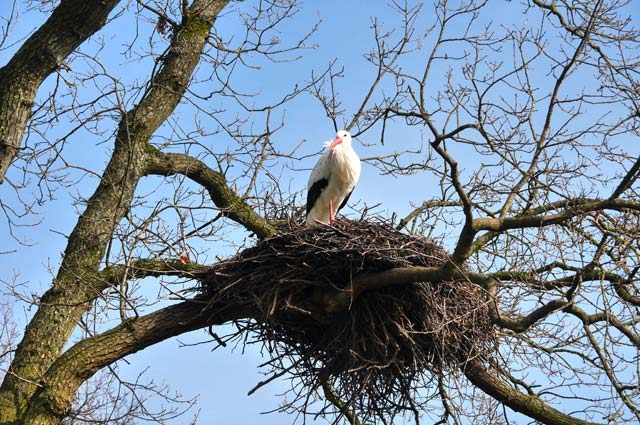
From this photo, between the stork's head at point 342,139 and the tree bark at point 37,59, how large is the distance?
283cm

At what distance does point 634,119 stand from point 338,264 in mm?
2477

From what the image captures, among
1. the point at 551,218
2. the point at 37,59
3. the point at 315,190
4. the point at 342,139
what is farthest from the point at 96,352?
the point at 342,139

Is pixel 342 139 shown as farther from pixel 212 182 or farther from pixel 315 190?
pixel 212 182

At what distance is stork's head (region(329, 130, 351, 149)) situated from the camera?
809cm

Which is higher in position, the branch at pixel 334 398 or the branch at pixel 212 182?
the branch at pixel 212 182

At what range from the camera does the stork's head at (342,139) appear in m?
8.09

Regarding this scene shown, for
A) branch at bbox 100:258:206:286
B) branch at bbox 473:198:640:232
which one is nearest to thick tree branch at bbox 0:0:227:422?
branch at bbox 100:258:206:286

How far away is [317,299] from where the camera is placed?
5.92m

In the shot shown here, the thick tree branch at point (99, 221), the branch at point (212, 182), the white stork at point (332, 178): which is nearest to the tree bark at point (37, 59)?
the thick tree branch at point (99, 221)

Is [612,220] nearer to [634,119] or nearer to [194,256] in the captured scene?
[634,119]

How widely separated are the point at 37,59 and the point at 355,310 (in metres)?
2.79

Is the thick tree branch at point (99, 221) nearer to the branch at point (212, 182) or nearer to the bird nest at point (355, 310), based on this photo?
the branch at point (212, 182)

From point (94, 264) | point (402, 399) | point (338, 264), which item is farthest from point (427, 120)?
point (94, 264)

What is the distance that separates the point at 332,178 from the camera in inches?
314
